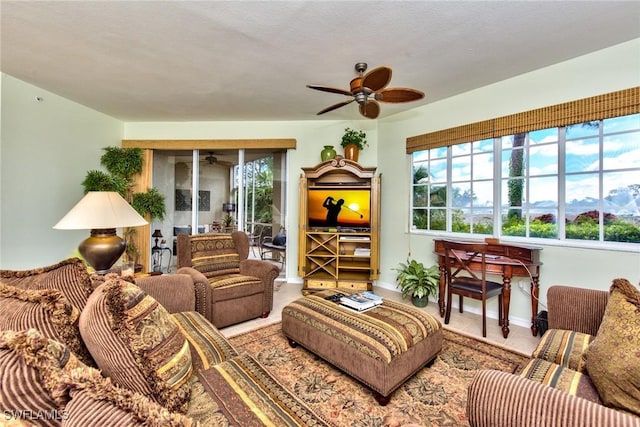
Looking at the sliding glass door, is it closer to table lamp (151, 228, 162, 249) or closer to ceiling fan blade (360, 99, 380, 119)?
table lamp (151, 228, 162, 249)

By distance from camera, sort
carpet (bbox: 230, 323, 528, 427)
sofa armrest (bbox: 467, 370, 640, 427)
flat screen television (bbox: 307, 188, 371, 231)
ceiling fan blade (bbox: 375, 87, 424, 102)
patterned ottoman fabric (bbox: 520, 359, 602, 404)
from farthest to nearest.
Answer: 1. flat screen television (bbox: 307, 188, 371, 231)
2. ceiling fan blade (bbox: 375, 87, 424, 102)
3. carpet (bbox: 230, 323, 528, 427)
4. patterned ottoman fabric (bbox: 520, 359, 602, 404)
5. sofa armrest (bbox: 467, 370, 640, 427)

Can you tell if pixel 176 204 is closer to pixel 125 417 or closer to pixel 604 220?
pixel 125 417

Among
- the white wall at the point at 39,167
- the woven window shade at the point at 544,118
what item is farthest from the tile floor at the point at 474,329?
the white wall at the point at 39,167

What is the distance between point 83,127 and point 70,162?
543mm

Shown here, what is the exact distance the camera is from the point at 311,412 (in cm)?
105

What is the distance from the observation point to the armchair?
2572 mm

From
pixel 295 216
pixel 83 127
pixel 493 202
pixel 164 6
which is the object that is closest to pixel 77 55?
pixel 164 6

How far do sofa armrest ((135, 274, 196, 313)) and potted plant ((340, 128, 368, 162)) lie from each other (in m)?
2.69

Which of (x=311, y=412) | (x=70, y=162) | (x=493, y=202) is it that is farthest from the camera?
(x=70, y=162)

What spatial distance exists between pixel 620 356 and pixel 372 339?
1.07 meters

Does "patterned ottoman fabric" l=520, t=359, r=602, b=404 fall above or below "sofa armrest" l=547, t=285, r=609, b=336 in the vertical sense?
below

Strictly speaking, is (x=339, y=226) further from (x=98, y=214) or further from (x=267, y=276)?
(x=98, y=214)

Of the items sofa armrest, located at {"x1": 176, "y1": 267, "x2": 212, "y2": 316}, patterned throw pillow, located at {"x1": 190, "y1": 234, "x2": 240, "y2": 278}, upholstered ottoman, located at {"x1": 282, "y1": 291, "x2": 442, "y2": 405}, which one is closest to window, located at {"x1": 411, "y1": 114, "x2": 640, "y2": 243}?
upholstered ottoman, located at {"x1": 282, "y1": 291, "x2": 442, "y2": 405}

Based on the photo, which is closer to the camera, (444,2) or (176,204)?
(444,2)
